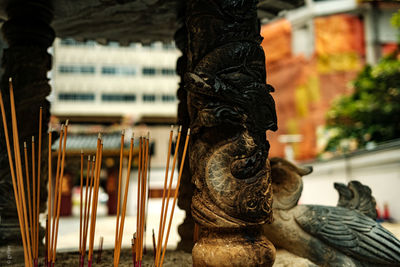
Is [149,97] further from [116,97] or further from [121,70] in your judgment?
[121,70]

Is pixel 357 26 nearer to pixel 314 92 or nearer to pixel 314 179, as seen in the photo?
pixel 314 92

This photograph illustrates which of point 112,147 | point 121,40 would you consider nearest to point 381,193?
point 121,40

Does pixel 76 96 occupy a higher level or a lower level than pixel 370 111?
higher

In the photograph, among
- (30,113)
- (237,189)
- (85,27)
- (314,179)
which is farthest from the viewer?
(314,179)

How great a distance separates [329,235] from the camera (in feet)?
7.36

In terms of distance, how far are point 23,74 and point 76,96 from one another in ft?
48.7

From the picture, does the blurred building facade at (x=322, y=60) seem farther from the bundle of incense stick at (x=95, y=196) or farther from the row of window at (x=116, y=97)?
the bundle of incense stick at (x=95, y=196)

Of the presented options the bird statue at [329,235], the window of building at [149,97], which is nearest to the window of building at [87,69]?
the window of building at [149,97]

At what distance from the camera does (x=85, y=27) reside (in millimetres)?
3488

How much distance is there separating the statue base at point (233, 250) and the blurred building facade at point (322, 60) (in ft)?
56.4

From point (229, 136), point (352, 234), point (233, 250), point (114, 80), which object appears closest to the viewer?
point (233, 250)

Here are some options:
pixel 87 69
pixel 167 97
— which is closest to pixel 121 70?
pixel 87 69

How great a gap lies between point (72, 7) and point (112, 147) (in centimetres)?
909

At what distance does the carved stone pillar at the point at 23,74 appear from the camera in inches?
113
